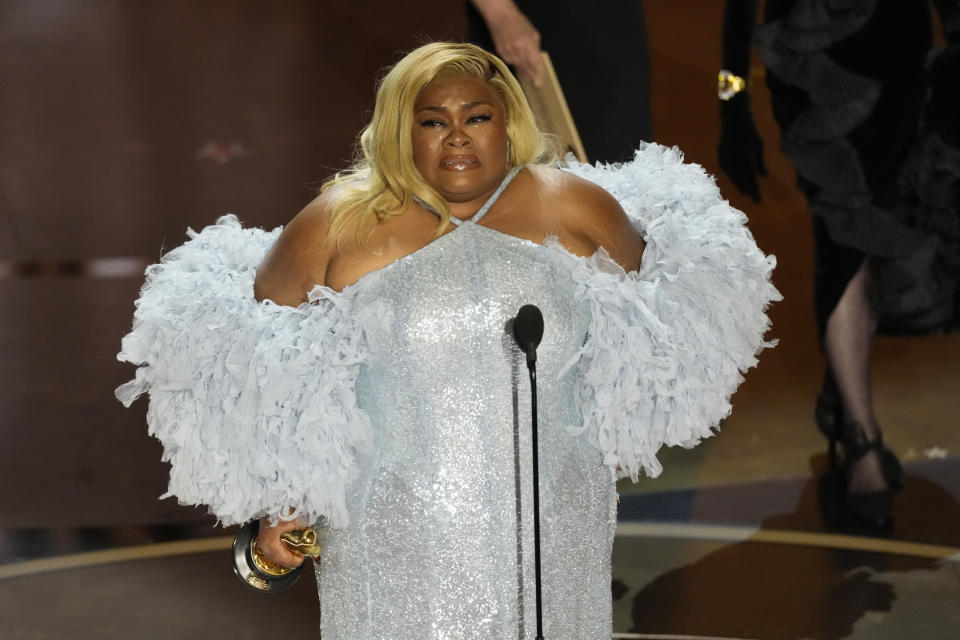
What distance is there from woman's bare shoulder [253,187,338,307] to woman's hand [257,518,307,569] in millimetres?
376

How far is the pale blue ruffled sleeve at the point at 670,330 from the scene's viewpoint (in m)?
2.07

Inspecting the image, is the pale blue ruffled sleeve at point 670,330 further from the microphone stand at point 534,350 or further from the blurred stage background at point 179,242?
the blurred stage background at point 179,242

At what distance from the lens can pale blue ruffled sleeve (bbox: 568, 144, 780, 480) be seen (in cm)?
207

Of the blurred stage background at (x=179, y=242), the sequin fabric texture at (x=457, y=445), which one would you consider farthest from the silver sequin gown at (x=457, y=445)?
the blurred stage background at (x=179, y=242)

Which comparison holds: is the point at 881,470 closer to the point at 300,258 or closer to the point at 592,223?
the point at 592,223

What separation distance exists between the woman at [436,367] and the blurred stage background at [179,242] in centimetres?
203

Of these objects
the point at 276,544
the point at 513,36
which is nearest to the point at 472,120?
the point at 276,544

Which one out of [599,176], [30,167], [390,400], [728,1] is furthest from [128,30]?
[390,400]

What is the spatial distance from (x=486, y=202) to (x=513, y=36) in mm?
1960

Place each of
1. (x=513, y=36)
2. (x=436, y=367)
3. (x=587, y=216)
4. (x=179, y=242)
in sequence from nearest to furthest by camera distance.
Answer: (x=436, y=367), (x=587, y=216), (x=513, y=36), (x=179, y=242)

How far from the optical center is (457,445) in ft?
6.71

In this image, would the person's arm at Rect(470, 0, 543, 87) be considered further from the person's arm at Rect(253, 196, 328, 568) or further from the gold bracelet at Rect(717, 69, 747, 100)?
the person's arm at Rect(253, 196, 328, 568)

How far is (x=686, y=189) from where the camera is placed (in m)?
2.29

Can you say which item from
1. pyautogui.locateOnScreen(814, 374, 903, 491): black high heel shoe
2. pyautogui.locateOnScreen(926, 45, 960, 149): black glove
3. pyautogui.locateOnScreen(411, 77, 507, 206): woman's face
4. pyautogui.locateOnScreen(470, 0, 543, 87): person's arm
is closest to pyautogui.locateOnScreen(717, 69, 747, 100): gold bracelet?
pyautogui.locateOnScreen(926, 45, 960, 149): black glove
